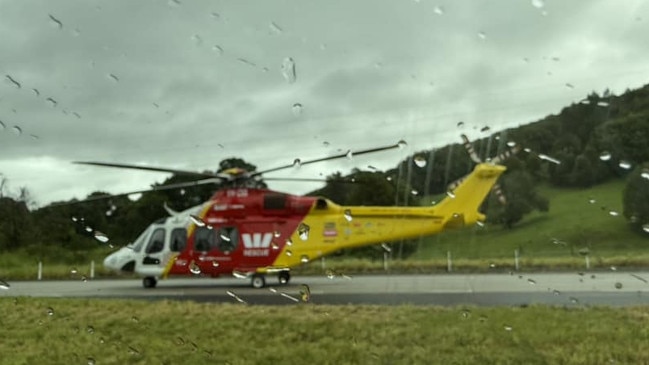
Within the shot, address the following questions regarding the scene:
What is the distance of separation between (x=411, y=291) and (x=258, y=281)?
1.93 m

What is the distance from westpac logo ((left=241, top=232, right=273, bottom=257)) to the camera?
6.79 m

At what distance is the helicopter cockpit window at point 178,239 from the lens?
6859 millimetres

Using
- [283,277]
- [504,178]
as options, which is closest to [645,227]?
[504,178]

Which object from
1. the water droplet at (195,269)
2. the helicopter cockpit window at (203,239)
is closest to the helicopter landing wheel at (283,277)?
the helicopter cockpit window at (203,239)

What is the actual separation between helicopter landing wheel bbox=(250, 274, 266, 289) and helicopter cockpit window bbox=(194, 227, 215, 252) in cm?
198

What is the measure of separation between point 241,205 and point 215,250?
49 centimetres

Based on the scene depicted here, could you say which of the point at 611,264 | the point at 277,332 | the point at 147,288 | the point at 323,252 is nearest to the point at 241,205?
the point at 277,332

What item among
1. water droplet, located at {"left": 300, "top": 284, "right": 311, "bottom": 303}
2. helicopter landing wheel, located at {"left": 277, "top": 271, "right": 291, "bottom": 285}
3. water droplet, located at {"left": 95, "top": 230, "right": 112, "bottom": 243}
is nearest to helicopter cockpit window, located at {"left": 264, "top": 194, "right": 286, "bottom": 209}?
water droplet, located at {"left": 300, "top": 284, "right": 311, "bottom": 303}

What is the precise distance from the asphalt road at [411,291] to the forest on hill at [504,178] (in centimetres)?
257

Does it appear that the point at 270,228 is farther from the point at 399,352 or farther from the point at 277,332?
the point at 399,352

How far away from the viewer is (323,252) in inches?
320

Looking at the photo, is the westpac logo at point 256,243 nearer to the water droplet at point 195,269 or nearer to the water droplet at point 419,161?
the water droplet at point 195,269

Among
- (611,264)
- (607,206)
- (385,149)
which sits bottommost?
(611,264)

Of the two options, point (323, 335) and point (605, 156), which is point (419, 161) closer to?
point (605, 156)
